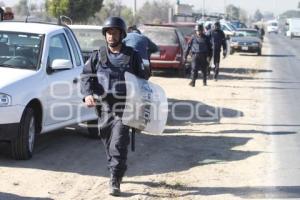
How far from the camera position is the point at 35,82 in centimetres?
811

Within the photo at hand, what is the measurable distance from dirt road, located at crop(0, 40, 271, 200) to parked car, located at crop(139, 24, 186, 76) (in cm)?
876

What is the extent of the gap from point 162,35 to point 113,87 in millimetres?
15726

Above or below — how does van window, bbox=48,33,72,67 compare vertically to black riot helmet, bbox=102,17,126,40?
below

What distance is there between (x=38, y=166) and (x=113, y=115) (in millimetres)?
1724

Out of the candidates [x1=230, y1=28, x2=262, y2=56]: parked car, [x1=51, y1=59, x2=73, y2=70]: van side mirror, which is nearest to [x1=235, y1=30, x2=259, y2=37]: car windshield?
[x1=230, y1=28, x2=262, y2=56]: parked car

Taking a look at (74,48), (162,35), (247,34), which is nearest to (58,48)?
(74,48)

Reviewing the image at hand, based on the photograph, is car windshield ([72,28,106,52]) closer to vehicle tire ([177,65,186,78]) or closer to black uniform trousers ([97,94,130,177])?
black uniform trousers ([97,94,130,177])

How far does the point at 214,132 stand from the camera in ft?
36.6

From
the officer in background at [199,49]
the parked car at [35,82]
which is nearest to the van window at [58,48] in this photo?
the parked car at [35,82]

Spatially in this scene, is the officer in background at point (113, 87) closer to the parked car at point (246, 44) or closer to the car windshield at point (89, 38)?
the car windshield at point (89, 38)

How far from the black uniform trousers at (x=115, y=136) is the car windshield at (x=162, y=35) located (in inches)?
605

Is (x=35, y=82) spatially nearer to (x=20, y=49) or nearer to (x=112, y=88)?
(x=20, y=49)

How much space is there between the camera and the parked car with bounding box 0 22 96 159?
7.70 meters

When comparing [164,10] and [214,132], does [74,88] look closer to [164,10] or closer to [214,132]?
[214,132]
